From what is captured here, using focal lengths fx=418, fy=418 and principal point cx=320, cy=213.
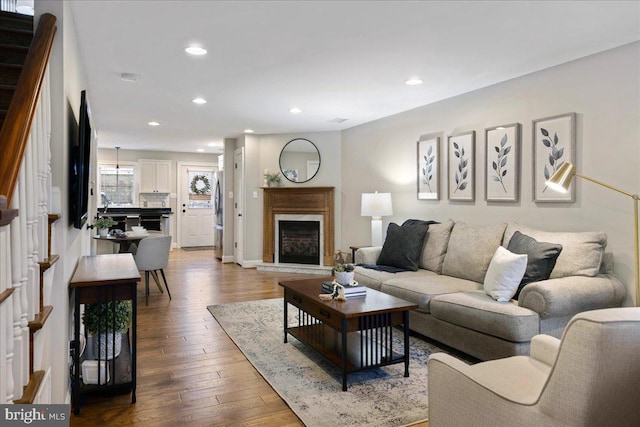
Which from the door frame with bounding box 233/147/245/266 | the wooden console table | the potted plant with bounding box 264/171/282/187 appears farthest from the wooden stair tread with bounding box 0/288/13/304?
the door frame with bounding box 233/147/245/266

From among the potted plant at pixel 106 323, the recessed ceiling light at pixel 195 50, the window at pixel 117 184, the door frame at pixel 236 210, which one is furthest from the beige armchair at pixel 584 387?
the window at pixel 117 184

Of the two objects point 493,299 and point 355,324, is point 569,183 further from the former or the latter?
point 355,324

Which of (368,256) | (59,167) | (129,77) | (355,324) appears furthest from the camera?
(368,256)

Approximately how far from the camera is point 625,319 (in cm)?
127

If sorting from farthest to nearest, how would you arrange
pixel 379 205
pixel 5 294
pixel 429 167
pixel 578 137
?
pixel 379 205
pixel 429 167
pixel 578 137
pixel 5 294

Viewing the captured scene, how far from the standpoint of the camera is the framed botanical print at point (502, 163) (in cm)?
392

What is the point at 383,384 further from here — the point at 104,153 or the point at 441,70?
the point at 104,153

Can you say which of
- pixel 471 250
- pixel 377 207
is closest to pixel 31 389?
pixel 471 250

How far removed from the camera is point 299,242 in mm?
7164

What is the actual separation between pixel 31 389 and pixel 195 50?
2.64 m

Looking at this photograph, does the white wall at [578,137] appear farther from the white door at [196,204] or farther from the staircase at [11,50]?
the white door at [196,204]

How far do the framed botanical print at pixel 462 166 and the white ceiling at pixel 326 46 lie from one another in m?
0.52

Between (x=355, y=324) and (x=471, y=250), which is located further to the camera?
(x=471, y=250)

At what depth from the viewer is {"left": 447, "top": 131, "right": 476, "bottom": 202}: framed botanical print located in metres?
4.39
